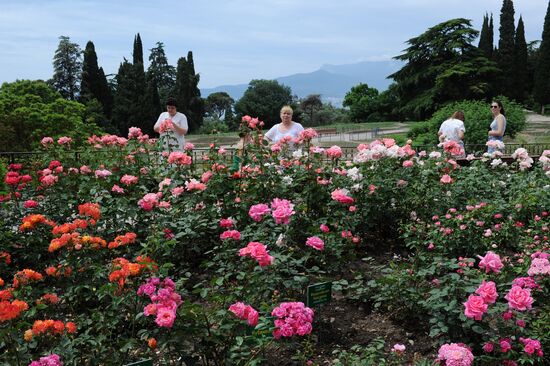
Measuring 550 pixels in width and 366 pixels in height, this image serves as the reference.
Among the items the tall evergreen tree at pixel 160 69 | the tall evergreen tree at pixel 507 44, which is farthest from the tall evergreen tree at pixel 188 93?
the tall evergreen tree at pixel 507 44

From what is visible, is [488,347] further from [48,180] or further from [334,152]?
[48,180]

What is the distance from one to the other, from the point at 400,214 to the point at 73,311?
2.72 m

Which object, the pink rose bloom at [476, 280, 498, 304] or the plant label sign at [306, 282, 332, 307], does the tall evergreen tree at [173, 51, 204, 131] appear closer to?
the plant label sign at [306, 282, 332, 307]

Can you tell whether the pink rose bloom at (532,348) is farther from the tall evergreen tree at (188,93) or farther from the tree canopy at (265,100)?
the tree canopy at (265,100)

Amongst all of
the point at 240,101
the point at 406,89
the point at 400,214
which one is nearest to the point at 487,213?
the point at 400,214

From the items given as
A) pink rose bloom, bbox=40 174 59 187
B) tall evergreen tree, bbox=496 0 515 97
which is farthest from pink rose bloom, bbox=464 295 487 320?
tall evergreen tree, bbox=496 0 515 97

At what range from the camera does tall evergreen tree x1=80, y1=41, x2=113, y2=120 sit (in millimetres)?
32781

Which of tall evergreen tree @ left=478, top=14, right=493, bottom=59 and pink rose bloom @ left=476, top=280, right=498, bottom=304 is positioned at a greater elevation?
tall evergreen tree @ left=478, top=14, right=493, bottom=59

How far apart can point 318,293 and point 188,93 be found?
1431 inches

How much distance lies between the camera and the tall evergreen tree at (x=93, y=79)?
32781mm

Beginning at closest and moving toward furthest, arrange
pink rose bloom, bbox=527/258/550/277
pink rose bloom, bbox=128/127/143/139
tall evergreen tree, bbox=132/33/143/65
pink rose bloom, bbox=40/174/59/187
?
pink rose bloom, bbox=527/258/550/277 → pink rose bloom, bbox=40/174/59/187 → pink rose bloom, bbox=128/127/143/139 → tall evergreen tree, bbox=132/33/143/65

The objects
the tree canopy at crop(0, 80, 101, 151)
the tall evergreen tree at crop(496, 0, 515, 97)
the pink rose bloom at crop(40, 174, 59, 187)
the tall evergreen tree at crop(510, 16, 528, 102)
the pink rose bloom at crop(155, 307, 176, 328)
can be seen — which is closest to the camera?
the pink rose bloom at crop(155, 307, 176, 328)

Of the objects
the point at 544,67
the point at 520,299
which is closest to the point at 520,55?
the point at 544,67

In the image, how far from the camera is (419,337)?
2.70m
